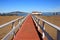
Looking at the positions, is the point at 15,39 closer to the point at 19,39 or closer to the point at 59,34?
the point at 19,39

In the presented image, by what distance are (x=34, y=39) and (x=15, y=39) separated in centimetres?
102

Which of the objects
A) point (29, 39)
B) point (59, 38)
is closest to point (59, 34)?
point (59, 38)

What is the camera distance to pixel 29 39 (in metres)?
7.95

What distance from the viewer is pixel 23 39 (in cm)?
793

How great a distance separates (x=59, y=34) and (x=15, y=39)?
466 cm

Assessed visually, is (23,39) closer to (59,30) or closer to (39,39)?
(39,39)

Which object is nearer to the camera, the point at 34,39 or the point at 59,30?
the point at 59,30

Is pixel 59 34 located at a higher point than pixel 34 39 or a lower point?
higher

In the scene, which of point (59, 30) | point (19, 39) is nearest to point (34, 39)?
point (19, 39)

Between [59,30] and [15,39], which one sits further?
[15,39]

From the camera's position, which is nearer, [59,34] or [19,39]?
[59,34]

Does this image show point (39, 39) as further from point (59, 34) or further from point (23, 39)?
point (59, 34)

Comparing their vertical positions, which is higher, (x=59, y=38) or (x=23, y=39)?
(x=59, y=38)

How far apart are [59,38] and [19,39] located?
4698 mm
